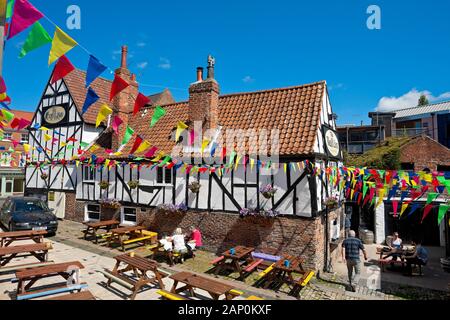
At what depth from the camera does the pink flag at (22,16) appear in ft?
16.3

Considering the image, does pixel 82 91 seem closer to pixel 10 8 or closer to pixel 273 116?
pixel 273 116

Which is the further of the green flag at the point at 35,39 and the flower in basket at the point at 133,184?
the flower in basket at the point at 133,184

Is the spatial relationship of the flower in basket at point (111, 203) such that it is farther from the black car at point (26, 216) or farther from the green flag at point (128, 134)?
the green flag at point (128, 134)

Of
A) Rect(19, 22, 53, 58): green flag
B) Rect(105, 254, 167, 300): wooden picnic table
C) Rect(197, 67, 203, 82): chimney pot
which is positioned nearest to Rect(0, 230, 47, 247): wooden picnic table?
Rect(105, 254, 167, 300): wooden picnic table

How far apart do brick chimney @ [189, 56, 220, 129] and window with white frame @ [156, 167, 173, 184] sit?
8.20 ft

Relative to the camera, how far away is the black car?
11.4 metres

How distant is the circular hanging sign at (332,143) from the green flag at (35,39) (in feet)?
30.6

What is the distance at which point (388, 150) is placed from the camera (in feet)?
56.6

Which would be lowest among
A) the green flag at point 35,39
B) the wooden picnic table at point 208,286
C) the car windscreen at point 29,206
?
the wooden picnic table at point 208,286

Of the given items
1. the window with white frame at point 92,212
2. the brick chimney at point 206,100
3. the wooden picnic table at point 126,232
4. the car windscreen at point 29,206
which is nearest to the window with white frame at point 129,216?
the wooden picnic table at point 126,232

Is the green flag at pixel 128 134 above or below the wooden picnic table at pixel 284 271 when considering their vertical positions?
above

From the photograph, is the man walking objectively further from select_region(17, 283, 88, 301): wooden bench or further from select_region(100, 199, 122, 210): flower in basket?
select_region(100, 199, 122, 210): flower in basket

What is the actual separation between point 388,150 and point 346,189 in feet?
17.8

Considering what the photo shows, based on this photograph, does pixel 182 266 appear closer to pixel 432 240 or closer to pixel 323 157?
pixel 323 157
